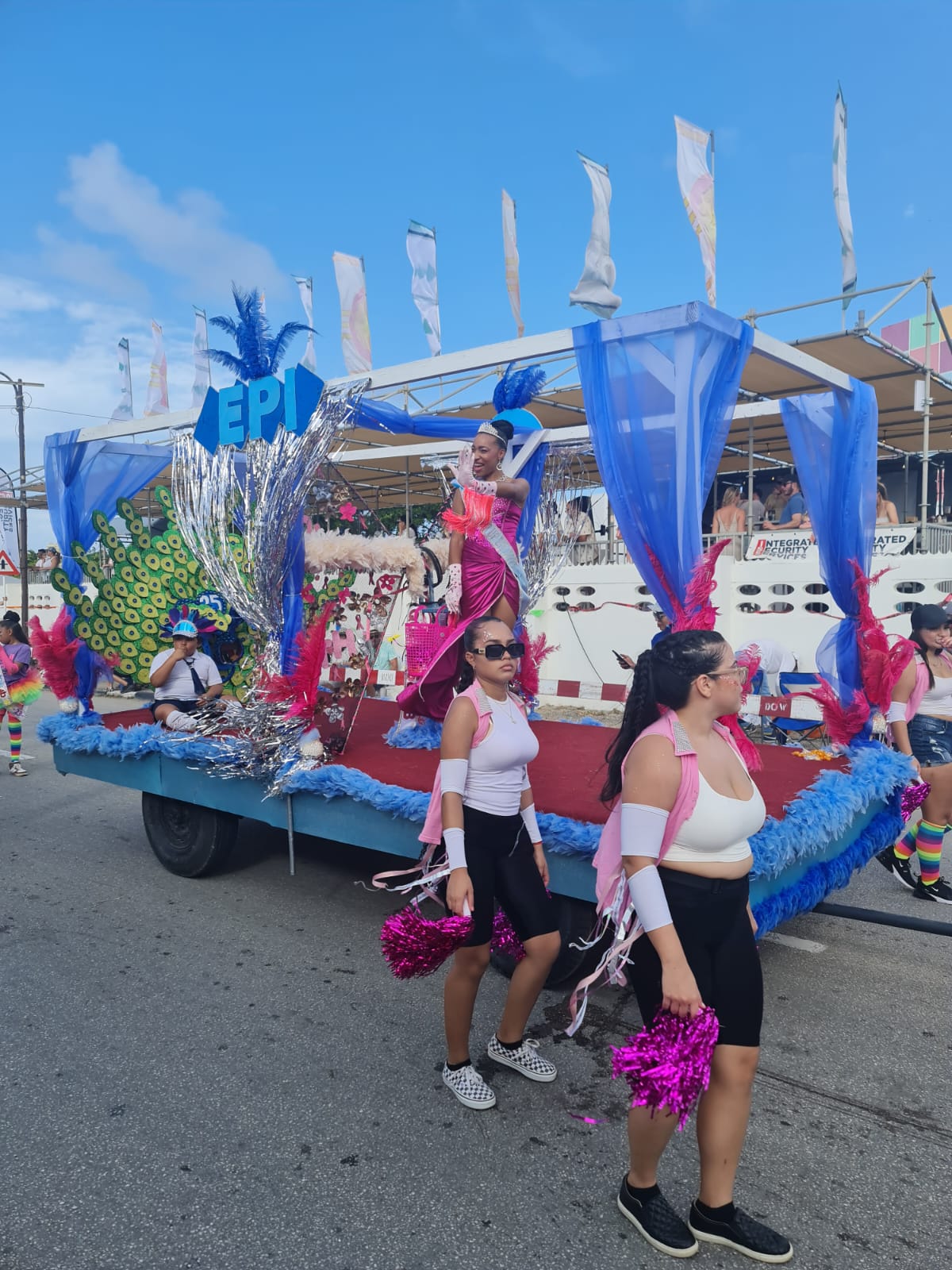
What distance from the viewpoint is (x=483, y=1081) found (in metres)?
2.85

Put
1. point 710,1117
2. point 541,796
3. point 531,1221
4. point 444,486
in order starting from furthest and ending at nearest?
1. point 444,486
2. point 541,796
3. point 531,1221
4. point 710,1117

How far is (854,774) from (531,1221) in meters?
2.47

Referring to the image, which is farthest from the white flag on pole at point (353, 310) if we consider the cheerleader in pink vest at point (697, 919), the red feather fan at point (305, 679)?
the cheerleader in pink vest at point (697, 919)

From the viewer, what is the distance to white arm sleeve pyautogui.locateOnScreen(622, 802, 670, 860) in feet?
6.68

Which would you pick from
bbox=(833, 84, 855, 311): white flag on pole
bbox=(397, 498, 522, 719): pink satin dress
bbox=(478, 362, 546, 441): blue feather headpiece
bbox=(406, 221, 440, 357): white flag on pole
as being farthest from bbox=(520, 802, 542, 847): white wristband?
bbox=(406, 221, 440, 357): white flag on pole

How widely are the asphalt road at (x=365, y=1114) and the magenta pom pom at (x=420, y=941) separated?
0.49 meters

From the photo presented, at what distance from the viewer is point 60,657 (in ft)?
19.3

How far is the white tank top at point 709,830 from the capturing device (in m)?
2.07

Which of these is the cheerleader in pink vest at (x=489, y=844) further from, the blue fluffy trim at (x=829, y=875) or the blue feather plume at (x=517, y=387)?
the blue feather plume at (x=517, y=387)

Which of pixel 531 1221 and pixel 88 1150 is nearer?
pixel 531 1221

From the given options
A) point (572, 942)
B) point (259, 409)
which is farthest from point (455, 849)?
point (259, 409)

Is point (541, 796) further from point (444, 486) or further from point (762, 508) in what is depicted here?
point (762, 508)

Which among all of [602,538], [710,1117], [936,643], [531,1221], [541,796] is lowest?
[531,1221]

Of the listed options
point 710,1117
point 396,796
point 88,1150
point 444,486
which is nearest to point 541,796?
point 396,796
